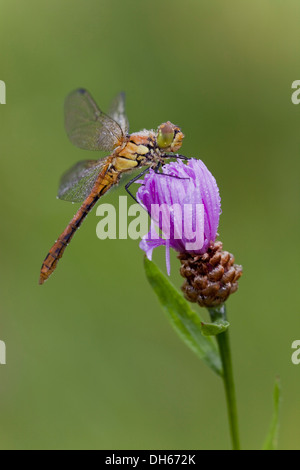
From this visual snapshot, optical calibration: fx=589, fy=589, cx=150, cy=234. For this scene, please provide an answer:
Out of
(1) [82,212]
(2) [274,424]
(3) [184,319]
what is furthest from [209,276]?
(1) [82,212]

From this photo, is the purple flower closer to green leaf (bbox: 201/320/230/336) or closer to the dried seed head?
the dried seed head

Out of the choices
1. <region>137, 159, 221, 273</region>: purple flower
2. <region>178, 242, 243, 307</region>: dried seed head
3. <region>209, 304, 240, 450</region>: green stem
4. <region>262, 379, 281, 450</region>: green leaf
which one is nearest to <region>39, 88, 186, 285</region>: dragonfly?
<region>137, 159, 221, 273</region>: purple flower

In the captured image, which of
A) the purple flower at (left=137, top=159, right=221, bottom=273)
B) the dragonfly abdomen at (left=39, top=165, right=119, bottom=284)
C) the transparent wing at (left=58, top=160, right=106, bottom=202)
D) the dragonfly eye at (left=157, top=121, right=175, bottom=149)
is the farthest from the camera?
the transparent wing at (left=58, top=160, right=106, bottom=202)

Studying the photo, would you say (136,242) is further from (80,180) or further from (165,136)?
(165,136)

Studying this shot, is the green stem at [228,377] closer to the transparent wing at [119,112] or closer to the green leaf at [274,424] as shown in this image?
the green leaf at [274,424]

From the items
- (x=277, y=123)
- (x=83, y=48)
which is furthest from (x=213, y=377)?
(x=83, y=48)

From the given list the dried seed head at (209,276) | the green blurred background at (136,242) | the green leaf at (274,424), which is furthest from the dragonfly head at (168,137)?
the green blurred background at (136,242)
